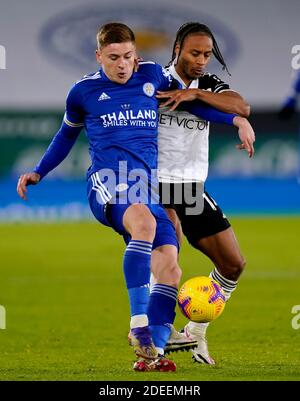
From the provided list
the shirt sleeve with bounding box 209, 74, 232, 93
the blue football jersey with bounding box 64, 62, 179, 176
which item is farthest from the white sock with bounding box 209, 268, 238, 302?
the shirt sleeve with bounding box 209, 74, 232, 93

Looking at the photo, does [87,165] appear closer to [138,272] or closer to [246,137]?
[246,137]

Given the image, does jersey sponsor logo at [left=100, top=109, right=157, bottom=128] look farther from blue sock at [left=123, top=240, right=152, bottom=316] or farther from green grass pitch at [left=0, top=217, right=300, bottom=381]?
green grass pitch at [left=0, top=217, right=300, bottom=381]

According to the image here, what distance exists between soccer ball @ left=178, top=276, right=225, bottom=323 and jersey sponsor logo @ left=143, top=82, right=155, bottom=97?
4.74ft

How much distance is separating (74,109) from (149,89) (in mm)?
560

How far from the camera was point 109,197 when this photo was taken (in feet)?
22.4

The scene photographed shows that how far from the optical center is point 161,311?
696cm

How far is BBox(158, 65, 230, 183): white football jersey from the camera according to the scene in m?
7.76

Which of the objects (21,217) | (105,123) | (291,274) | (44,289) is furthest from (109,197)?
(21,217)

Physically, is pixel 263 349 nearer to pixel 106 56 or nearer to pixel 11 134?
pixel 106 56

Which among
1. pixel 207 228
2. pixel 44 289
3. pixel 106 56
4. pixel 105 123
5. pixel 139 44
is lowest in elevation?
pixel 44 289

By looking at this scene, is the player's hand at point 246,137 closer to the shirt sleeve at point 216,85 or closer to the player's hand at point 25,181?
the shirt sleeve at point 216,85

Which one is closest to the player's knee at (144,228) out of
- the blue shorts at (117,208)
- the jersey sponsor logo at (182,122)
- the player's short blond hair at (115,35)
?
the blue shorts at (117,208)
